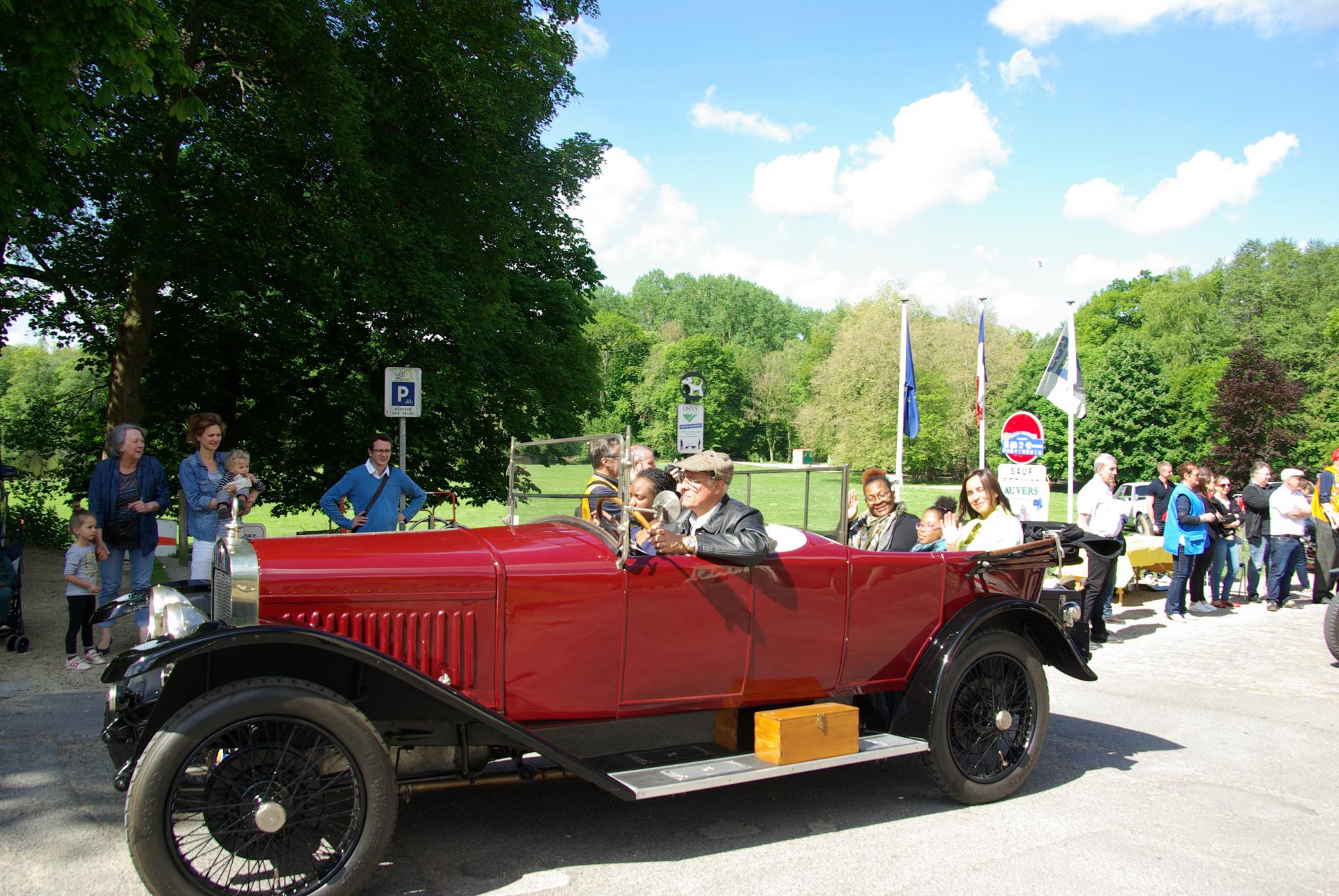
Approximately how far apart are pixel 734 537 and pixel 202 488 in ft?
14.3

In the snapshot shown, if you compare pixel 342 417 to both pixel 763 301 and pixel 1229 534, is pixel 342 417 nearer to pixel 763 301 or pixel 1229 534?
pixel 1229 534

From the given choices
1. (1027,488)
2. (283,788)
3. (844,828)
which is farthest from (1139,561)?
(283,788)

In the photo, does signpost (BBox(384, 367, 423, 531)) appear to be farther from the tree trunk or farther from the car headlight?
the car headlight

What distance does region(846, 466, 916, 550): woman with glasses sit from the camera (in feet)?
17.9

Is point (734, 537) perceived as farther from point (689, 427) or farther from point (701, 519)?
point (689, 427)

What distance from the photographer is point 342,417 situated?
46.0ft

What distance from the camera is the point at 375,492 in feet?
23.6

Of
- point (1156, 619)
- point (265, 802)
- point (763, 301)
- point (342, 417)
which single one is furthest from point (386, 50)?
point (763, 301)

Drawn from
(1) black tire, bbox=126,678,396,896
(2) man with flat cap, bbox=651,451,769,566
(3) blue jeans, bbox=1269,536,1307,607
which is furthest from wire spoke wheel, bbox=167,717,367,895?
(3) blue jeans, bbox=1269,536,1307,607

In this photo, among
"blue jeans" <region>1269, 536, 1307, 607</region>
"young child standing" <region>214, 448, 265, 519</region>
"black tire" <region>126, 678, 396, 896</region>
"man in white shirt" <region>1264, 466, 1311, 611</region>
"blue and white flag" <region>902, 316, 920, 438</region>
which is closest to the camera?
"black tire" <region>126, 678, 396, 896</region>

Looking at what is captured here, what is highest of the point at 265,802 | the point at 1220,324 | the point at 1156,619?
the point at 1220,324

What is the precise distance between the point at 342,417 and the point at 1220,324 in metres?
54.2

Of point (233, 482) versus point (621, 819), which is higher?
point (233, 482)

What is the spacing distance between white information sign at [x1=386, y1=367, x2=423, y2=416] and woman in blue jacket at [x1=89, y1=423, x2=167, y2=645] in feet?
10.9
